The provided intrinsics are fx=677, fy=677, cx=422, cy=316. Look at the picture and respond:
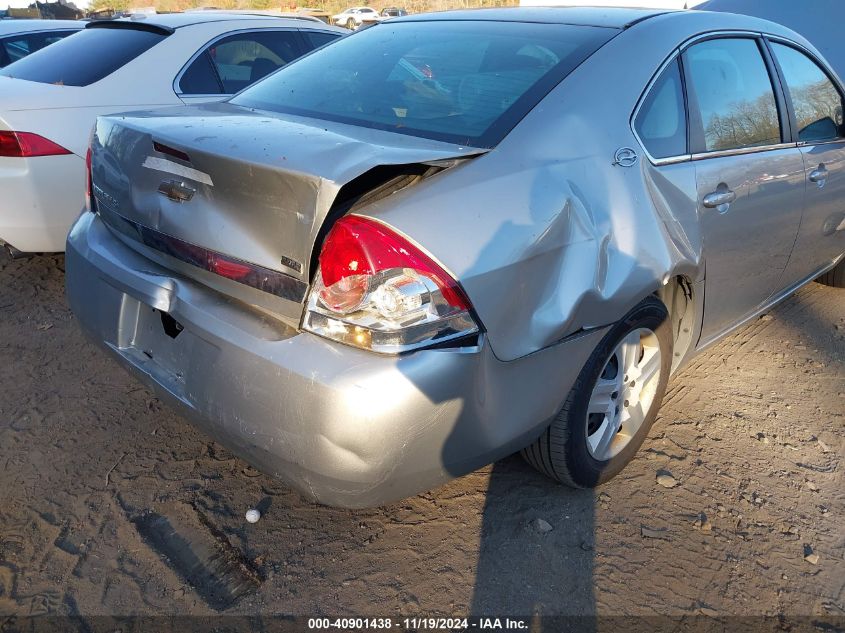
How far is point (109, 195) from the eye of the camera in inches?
90.0

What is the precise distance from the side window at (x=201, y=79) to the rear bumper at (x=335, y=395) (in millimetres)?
2467

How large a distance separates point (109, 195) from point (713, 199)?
2.11m

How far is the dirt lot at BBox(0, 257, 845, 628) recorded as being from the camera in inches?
80.6

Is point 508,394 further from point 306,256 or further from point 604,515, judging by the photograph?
point 604,515

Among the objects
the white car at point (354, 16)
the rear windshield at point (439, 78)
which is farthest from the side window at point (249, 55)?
the white car at point (354, 16)

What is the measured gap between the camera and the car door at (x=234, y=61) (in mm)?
4242

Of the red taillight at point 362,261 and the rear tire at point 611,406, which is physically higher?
the red taillight at point 362,261

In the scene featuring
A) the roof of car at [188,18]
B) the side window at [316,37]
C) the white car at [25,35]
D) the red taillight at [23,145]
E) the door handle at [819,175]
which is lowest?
the white car at [25,35]

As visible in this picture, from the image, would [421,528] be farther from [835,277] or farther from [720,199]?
[835,277]

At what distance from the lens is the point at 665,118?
2.40 meters

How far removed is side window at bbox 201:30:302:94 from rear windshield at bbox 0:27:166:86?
41 centimetres

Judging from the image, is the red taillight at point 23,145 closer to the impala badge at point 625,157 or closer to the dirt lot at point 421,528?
the dirt lot at point 421,528

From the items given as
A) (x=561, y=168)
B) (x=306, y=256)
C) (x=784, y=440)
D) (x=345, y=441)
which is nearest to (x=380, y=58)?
(x=561, y=168)

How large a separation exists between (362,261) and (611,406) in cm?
125
